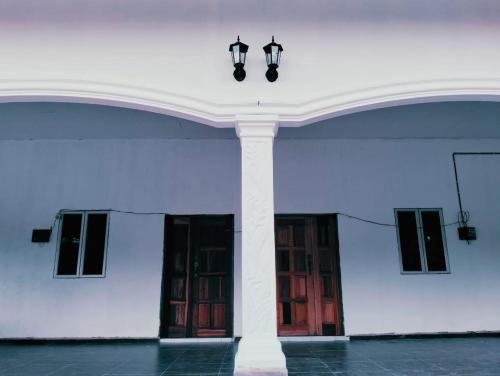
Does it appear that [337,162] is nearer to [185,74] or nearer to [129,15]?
[185,74]

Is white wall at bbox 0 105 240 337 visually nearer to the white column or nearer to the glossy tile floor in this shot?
the glossy tile floor

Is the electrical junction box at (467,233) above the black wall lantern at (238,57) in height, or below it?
below

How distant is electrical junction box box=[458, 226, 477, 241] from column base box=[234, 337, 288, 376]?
3.93 m

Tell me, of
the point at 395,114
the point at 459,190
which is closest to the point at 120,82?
the point at 395,114

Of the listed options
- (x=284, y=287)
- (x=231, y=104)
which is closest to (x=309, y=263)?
(x=284, y=287)

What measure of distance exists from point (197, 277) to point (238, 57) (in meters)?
3.40

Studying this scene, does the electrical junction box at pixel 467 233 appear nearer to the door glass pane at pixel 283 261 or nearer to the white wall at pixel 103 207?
the door glass pane at pixel 283 261

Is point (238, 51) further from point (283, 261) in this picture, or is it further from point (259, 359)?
point (283, 261)

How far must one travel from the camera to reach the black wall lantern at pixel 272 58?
3.57 metres

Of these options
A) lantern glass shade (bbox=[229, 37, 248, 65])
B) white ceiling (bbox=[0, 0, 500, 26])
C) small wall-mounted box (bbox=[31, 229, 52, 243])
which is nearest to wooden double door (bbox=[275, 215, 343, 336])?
lantern glass shade (bbox=[229, 37, 248, 65])

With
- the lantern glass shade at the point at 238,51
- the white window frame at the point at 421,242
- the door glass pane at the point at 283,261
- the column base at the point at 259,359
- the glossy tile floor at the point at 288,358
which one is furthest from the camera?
the door glass pane at the point at 283,261

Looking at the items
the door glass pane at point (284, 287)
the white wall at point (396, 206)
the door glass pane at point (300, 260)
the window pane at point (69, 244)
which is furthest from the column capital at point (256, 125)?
the window pane at point (69, 244)

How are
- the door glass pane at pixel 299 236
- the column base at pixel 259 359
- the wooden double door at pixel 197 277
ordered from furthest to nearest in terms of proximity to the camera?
the door glass pane at pixel 299 236 < the wooden double door at pixel 197 277 < the column base at pixel 259 359

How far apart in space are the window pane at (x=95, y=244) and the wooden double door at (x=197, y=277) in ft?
3.11
